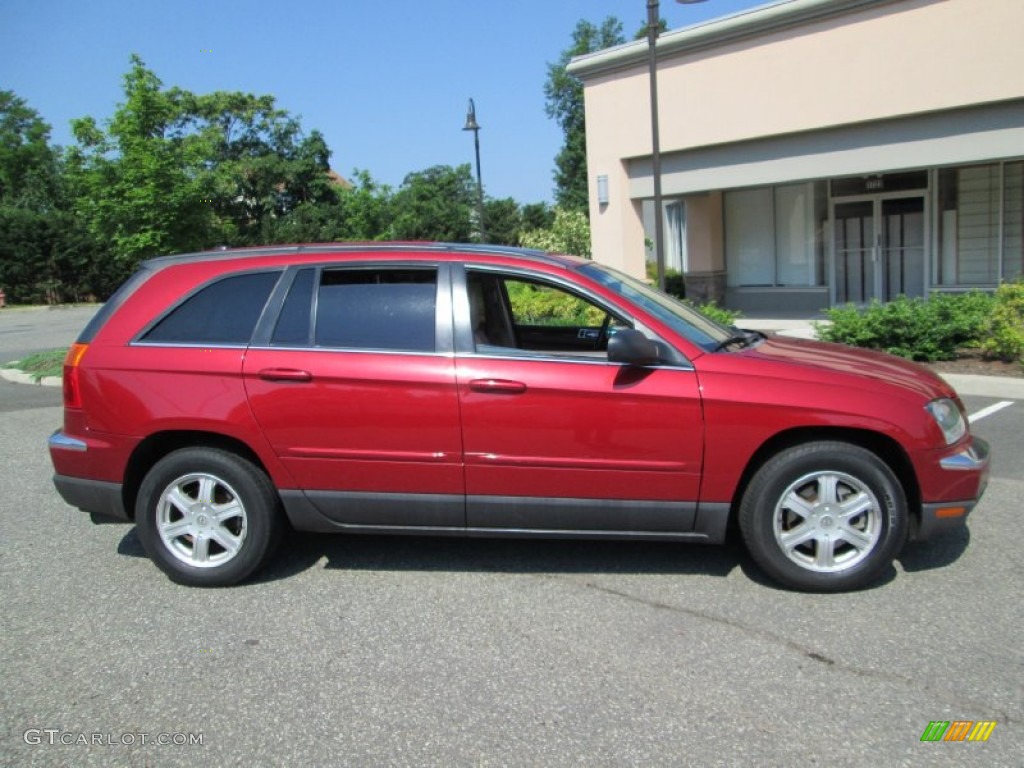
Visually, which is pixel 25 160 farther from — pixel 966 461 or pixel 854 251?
pixel 966 461

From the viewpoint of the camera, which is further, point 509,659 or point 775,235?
point 775,235

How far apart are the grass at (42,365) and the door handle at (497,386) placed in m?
10.5

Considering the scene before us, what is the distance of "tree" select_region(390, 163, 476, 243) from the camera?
4372 cm

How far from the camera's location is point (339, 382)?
4312mm

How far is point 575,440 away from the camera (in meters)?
4.18

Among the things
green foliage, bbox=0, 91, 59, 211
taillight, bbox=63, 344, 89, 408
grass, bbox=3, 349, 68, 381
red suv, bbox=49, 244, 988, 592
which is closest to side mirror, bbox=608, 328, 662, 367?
red suv, bbox=49, 244, 988, 592

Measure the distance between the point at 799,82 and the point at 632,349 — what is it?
489 inches

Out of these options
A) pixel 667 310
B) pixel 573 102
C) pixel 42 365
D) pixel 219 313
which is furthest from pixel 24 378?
pixel 573 102

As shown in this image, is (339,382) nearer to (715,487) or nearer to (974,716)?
(715,487)

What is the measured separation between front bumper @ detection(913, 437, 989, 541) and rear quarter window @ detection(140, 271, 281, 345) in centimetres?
353

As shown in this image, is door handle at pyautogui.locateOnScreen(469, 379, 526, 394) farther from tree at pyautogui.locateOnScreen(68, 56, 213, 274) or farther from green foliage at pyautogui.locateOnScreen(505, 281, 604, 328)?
tree at pyautogui.locateOnScreen(68, 56, 213, 274)

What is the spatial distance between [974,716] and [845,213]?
14994 millimetres

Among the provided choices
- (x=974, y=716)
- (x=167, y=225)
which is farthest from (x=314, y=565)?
(x=167, y=225)

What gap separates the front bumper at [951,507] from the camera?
409 centimetres
